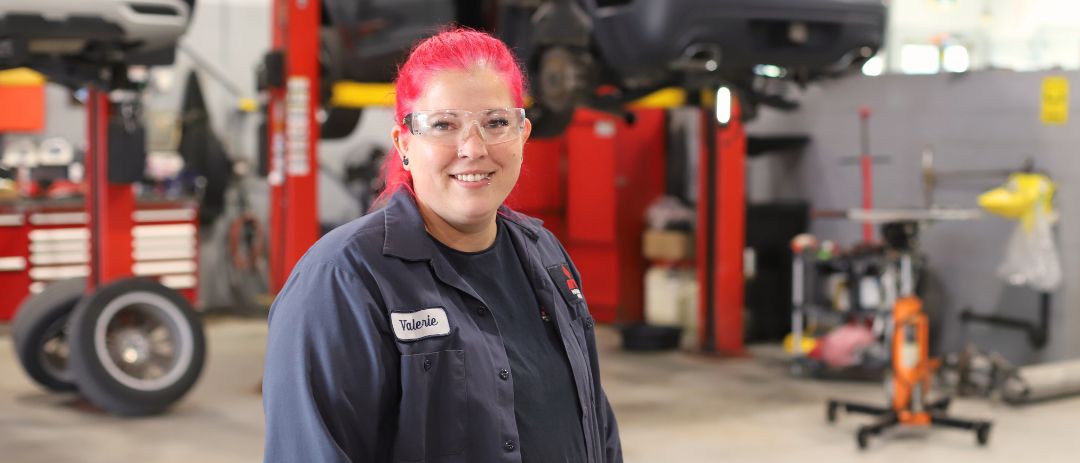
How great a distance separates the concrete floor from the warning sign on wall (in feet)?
Answer: 5.57

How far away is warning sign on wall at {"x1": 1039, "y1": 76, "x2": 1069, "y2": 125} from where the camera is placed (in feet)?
23.0

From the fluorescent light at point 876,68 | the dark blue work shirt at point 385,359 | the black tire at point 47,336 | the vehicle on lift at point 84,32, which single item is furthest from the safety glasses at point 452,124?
the fluorescent light at point 876,68

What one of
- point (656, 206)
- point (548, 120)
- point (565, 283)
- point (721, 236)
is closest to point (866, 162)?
point (721, 236)

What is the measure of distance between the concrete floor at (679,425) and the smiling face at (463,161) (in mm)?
3582

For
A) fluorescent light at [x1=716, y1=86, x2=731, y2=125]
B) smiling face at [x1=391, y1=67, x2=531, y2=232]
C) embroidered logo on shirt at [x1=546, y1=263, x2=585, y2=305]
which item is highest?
fluorescent light at [x1=716, y1=86, x2=731, y2=125]

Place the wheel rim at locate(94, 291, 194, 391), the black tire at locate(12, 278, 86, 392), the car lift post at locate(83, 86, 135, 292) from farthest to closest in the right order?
the black tire at locate(12, 278, 86, 392) → the car lift post at locate(83, 86, 135, 292) → the wheel rim at locate(94, 291, 194, 391)

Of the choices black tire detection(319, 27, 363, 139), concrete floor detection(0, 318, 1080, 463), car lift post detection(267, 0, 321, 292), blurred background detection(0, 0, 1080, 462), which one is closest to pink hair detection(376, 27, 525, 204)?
blurred background detection(0, 0, 1080, 462)

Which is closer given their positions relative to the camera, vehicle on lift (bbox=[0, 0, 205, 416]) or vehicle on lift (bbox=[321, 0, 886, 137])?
vehicle on lift (bbox=[321, 0, 886, 137])

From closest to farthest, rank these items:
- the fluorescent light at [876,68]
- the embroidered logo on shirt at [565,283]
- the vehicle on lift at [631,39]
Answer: the embroidered logo on shirt at [565,283]
the vehicle on lift at [631,39]
the fluorescent light at [876,68]

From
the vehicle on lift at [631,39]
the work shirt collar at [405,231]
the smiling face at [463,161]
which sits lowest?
the work shirt collar at [405,231]

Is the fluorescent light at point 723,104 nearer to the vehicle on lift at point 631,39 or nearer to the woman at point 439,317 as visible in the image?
the vehicle on lift at point 631,39

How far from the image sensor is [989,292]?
7.34m

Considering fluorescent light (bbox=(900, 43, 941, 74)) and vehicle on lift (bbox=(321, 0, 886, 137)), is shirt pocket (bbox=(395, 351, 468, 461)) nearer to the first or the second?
vehicle on lift (bbox=(321, 0, 886, 137))

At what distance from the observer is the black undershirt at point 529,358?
1666mm
